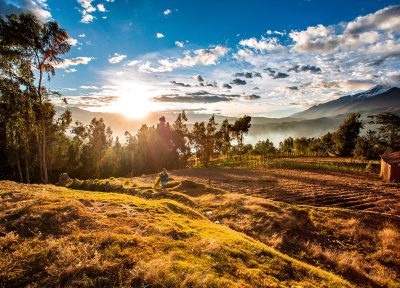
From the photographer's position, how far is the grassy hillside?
5.77m

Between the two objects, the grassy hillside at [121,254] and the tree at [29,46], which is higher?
the tree at [29,46]

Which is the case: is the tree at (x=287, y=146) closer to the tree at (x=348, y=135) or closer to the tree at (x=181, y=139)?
the tree at (x=348, y=135)

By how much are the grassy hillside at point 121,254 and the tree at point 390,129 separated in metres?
76.2

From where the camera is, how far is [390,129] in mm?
72125

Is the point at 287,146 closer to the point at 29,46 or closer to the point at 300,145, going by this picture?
the point at 300,145

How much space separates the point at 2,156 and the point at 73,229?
4425 cm

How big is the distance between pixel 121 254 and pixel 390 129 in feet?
282

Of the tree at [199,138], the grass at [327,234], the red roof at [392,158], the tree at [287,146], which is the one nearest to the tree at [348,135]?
the tree at [287,146]

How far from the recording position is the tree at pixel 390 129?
69.5 metres

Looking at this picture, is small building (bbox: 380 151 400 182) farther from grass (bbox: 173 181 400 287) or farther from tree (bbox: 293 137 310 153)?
tree (bbox: 293 137 310 153)

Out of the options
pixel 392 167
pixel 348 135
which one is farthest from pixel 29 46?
pixel 348 135

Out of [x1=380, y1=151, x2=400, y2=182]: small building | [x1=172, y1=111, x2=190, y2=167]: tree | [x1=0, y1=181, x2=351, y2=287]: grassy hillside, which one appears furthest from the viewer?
[x1=172, y1=111, x2=190, y2=167]: tree

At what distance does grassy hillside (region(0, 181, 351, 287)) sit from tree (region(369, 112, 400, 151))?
250 ft

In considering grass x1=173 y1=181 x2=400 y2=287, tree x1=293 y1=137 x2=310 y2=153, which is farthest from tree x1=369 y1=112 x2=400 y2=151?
grass x1=173 y1=181 x2=400 y2=287
